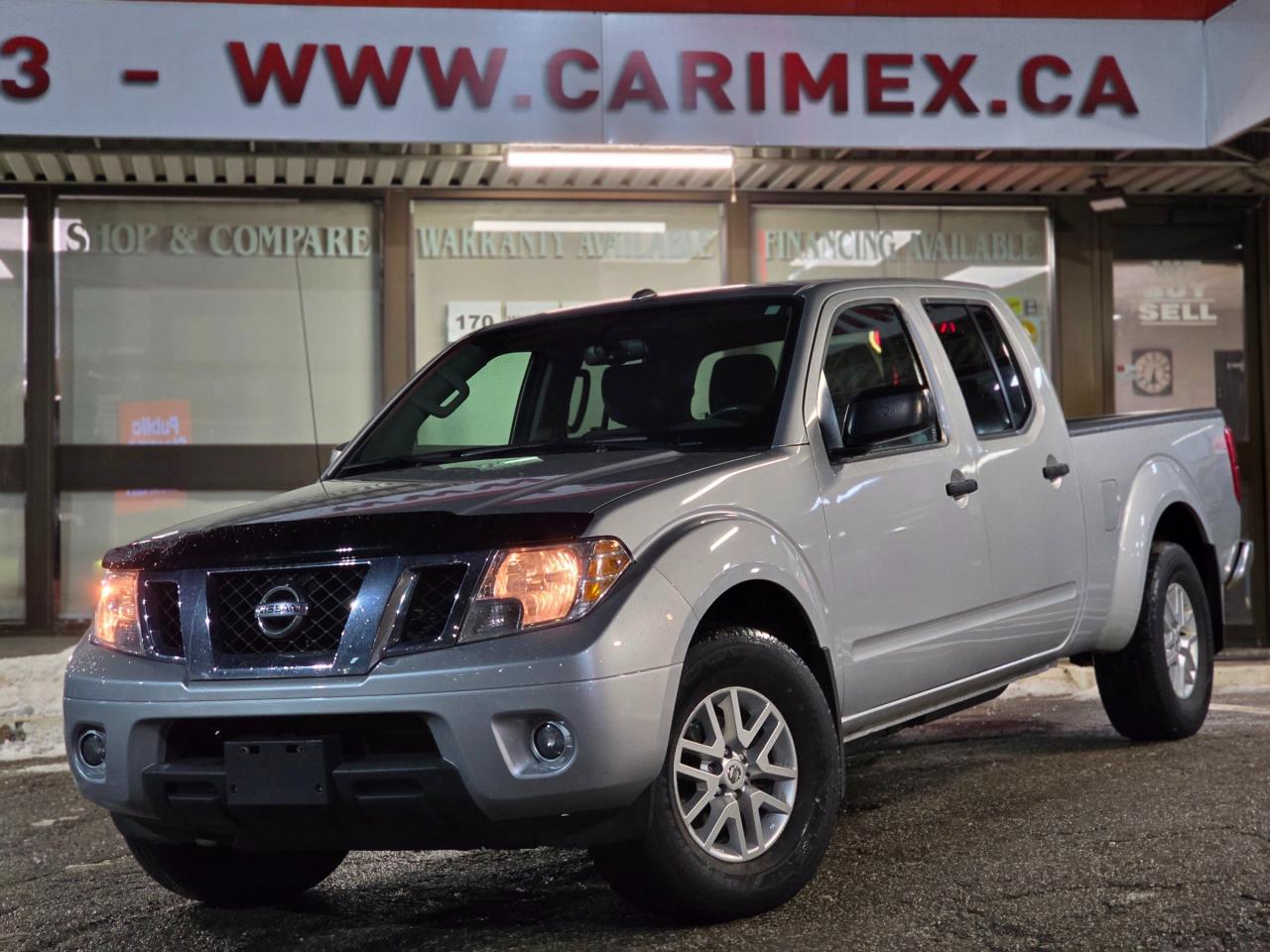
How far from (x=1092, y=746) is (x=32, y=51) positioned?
6.70 m

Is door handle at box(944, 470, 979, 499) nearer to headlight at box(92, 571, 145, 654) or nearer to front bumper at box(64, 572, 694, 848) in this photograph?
front bumper at box(64, 572, 694, 848)

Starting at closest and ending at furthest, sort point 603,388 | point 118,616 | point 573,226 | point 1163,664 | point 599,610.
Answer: point 599,610 → point 118,616 → point 603,388 → point 1163,664 → point 573,226

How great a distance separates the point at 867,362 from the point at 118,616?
2504 mm

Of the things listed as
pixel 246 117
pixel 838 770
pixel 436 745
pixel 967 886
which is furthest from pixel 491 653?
pixel 246 117

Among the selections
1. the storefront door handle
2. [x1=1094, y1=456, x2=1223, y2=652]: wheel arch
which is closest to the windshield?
the storefront door handle

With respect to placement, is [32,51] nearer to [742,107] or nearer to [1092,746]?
[742,107]

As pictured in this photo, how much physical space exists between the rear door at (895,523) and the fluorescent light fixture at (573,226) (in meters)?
6.02

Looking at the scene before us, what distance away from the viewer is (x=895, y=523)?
4.97m

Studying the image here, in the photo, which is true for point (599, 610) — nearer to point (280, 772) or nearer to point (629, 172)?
point (280, 772)

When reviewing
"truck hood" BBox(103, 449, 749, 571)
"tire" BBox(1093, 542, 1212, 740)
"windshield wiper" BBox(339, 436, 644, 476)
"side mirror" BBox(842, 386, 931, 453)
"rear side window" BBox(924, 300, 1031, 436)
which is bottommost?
"tire" BBox(1093, 542, 1212, 740)

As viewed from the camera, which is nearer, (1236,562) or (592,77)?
(1236,562)

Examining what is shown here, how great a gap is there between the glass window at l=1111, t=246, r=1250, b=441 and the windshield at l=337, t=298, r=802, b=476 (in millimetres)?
7521

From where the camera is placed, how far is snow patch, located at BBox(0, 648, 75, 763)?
794 cm

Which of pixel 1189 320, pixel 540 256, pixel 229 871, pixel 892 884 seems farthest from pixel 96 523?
pixel 1189 320
